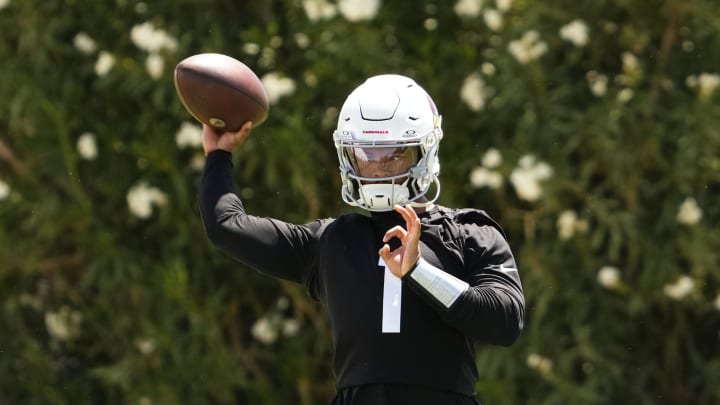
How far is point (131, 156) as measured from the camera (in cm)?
703

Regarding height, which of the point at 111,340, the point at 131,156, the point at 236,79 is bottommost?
the point at 111,340

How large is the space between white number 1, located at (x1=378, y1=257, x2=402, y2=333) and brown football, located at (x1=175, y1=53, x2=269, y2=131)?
2.34ft

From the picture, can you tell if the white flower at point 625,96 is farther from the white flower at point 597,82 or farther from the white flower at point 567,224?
the white flower at point 567,224

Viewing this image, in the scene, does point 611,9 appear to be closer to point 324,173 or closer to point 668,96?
point 668,96

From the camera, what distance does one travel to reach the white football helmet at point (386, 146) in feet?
11.5

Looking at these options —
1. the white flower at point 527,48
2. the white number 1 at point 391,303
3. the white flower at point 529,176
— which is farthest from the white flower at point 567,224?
the white number 1 at point 391,303

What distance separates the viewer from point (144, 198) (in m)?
6.79

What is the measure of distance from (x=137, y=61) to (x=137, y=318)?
4.33ft

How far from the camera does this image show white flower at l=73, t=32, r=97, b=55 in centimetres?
702

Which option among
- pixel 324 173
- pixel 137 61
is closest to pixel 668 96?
→ pixel 324 173

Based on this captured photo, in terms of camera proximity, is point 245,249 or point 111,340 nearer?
point 245,249

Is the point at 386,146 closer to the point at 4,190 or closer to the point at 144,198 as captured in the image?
the point at 144,198

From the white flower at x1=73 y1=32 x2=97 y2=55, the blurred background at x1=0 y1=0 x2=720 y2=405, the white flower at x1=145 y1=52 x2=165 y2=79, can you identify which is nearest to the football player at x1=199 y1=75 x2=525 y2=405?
the blurred background at x1=0 y1=0 x2=720 y2=405

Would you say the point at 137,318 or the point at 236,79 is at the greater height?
the point at 236,79
